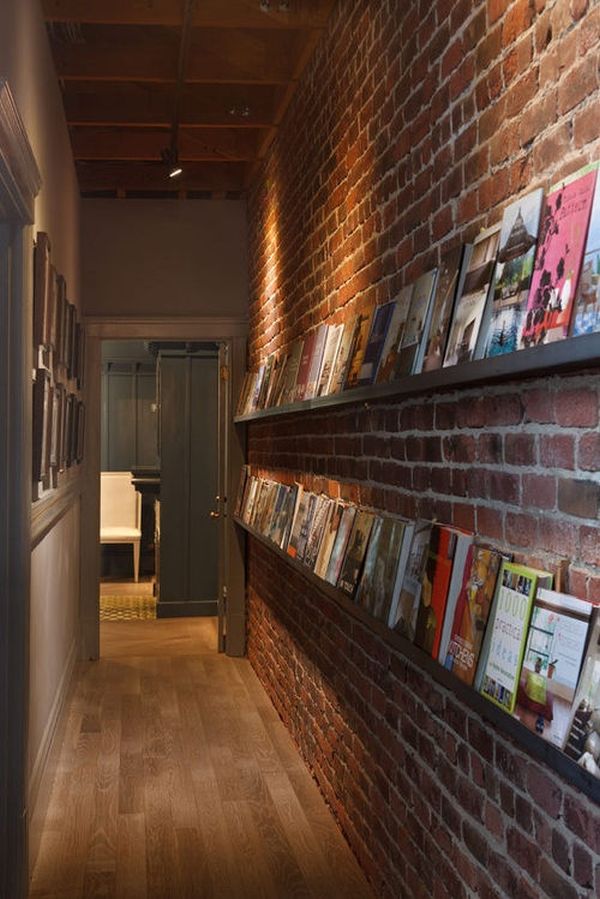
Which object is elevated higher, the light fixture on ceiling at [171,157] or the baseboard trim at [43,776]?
the light fixture on ceiling at [171,157]

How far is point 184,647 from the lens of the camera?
7.01 meters

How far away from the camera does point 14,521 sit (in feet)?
10.1

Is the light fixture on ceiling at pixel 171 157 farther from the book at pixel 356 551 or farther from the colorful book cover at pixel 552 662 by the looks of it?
the colorful book cover at pixel 552 662

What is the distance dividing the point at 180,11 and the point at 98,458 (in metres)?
3.39

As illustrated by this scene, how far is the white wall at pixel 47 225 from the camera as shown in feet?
10.3

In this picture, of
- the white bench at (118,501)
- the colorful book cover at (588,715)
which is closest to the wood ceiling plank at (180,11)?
the colorful book cover at (588,715)

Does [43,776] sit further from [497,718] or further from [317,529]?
[497,718]

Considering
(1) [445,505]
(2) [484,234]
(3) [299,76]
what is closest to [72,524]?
(3) [299,76]

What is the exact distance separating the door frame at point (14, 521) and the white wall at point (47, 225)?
42cm

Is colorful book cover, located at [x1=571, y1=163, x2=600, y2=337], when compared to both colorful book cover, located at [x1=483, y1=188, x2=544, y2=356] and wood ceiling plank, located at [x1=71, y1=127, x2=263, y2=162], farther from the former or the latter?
wood ceiling plank, located at [x1=71, y1=127, x2=263, y2=162]

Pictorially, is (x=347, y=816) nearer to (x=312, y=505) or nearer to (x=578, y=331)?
(x=312, y=505)

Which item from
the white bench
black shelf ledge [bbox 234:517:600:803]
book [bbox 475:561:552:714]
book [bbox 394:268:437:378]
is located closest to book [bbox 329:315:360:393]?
book [bbox 394:268:437:378]

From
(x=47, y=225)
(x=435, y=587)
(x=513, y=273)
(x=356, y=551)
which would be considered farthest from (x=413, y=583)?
(x=47, y=225)

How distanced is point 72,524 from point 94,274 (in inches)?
70.5
